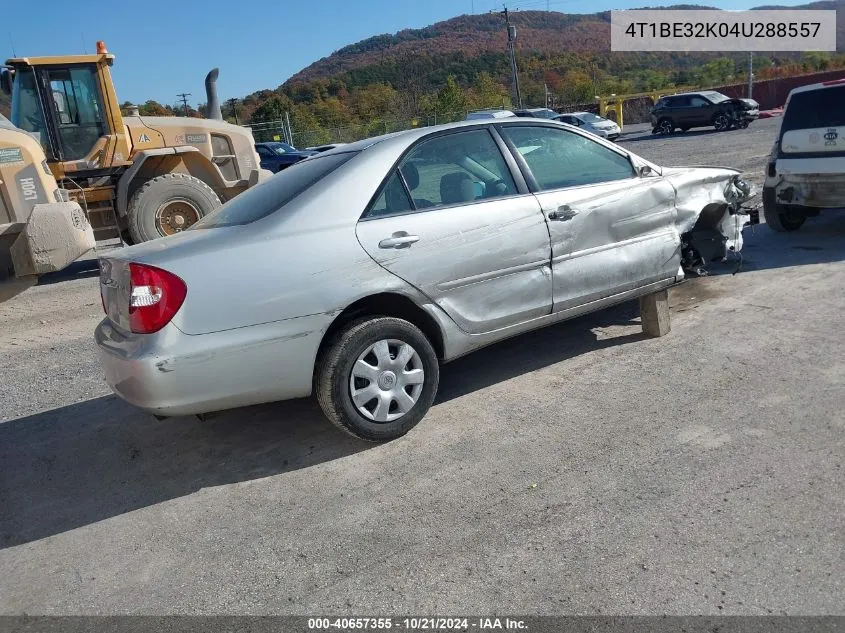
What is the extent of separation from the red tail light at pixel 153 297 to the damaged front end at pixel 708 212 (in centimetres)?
356

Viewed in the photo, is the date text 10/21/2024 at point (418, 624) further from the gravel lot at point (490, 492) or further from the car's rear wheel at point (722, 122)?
the car's rear wheel at point (722, 122)

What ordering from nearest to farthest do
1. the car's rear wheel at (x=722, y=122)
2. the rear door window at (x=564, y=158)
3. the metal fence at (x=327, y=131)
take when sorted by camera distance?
the rear door window at (x=564, y=158) < the car's rear wheel at (x=722, y=122) < the metal fence at (x=327, y=131)

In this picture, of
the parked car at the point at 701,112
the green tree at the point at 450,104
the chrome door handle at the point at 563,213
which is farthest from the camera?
the green tree at the point at 450,104

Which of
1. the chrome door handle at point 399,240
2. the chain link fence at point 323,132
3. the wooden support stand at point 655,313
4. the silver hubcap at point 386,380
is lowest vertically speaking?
the wooden support stand at point 655,313

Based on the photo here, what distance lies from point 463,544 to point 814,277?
483cm

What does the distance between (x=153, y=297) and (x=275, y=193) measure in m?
1.05

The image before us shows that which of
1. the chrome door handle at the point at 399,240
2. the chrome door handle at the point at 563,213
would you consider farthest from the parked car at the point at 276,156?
the chrome door handle at the point at 399,240

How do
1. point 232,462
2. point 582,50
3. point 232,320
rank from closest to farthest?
point 232,320
point 232,462
point 582,50

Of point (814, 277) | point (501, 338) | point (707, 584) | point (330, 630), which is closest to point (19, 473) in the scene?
point (330, 630)

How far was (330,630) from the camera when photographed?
2.46m

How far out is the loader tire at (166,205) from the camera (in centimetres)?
→ 995

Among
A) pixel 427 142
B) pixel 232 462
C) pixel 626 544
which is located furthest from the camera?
pixel 427 142

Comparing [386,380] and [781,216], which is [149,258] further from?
[781,216]

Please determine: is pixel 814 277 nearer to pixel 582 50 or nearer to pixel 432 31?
pixel 582 50
